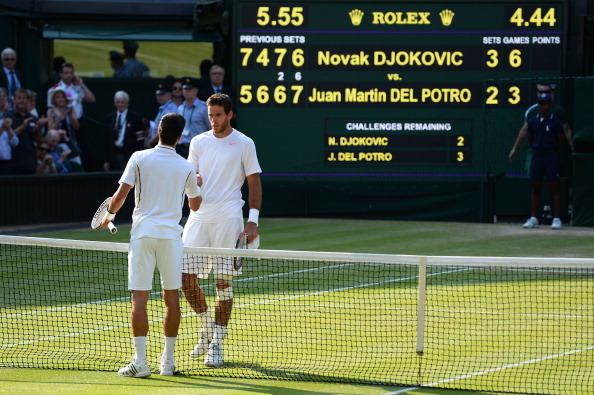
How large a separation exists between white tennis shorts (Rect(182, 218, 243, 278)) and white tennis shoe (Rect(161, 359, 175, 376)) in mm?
852

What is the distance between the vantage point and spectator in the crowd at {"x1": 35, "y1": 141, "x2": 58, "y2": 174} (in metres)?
18.5

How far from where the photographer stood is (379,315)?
1085cm

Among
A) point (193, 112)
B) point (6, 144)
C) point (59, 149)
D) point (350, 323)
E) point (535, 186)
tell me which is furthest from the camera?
point (59, 149)

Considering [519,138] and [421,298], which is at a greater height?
[519,138]

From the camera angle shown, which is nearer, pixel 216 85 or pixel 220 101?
pixel 220 101

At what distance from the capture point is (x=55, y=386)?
791 centimetres

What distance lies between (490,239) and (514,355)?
8.00m

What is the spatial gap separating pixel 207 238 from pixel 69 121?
11.0 meters

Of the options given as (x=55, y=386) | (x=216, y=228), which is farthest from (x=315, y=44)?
(x=55, y=386)

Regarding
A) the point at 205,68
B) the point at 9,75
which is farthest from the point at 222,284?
the point at 205,68

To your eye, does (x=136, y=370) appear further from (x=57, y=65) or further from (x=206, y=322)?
(x=57, y=65)

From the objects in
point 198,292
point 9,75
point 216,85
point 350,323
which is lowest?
point 350,323

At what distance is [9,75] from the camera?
18.9 m

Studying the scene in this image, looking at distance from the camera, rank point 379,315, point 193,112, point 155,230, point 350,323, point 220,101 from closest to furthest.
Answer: point 155,230 → point 220,101 → point 350,323 → point 379,315 → point 193,112
